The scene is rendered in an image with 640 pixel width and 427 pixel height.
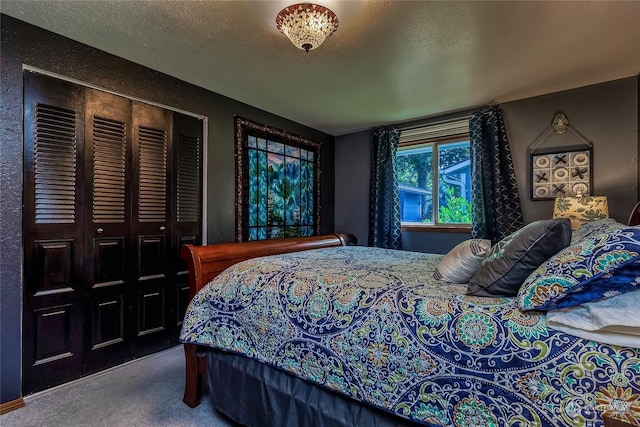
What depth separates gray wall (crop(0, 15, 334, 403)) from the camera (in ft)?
6.23

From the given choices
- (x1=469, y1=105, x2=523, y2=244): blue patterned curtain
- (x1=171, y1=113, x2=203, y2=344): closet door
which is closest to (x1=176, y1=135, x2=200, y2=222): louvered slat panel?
(x1=171, y1=113, x2=203, y2=344): closet door

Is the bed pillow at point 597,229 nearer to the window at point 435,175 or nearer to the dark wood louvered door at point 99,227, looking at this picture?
the window at point 435,175

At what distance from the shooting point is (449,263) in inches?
60.1

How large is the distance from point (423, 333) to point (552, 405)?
0.39 metres

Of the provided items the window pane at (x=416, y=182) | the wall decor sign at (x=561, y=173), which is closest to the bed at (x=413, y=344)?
the wall decor sign at (x=561, y=173)

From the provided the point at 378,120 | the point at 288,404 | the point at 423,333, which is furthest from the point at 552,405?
the point at 378,120

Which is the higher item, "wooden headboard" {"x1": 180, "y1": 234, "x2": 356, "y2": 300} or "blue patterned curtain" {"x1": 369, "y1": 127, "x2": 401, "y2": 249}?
"blue patterned curtain" {"x1": 369, "y1": 127, "x2": 401, "y2": 249}

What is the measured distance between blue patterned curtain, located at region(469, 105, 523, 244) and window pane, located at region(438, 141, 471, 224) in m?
0.28

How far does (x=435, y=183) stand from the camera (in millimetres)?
3939

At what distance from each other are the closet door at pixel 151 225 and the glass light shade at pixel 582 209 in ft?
11.3

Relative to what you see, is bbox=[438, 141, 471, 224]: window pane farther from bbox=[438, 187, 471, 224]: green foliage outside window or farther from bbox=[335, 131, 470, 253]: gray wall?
bbox=[335, 131, 470, 253]: gray wall

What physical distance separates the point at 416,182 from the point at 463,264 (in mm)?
2784

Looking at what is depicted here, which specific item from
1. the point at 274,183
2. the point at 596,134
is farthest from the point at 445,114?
the point at 274,183

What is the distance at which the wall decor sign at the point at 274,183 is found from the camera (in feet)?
11.2
